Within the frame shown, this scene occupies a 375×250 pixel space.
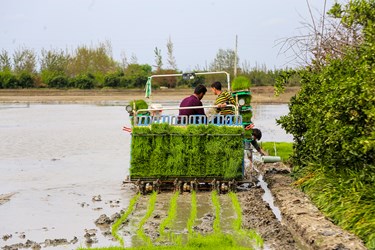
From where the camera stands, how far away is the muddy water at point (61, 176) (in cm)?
1202

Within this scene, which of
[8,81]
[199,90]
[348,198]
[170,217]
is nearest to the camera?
[348,198]

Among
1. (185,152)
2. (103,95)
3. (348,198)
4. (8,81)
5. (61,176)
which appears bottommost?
(103,95)

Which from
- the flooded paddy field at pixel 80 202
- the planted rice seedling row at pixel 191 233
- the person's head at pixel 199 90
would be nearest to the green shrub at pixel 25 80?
the flooded paddy field at pixel 80 202

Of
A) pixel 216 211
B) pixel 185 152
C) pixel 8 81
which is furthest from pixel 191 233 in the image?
pixel 8 81

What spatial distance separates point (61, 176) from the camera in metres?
18.3

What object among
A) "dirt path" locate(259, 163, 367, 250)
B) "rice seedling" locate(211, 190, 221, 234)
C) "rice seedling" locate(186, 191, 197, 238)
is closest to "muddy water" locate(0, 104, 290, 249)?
"rice seedling" locate(186, 191, 197, 238)

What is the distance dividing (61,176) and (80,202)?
4.09 m

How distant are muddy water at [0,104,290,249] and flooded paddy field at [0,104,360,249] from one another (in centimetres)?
1

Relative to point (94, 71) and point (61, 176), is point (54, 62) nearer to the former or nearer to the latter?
point (94, 71)

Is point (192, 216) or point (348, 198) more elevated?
point (348, 198)

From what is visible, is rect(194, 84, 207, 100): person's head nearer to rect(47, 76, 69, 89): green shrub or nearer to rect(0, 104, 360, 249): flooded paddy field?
rect(0, 104, 360, 249): flooded paddy field

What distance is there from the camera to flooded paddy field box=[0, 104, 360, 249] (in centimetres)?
1102

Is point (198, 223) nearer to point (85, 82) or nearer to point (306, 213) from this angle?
point (306, 213)

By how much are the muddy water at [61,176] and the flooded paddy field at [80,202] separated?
0.01 m
